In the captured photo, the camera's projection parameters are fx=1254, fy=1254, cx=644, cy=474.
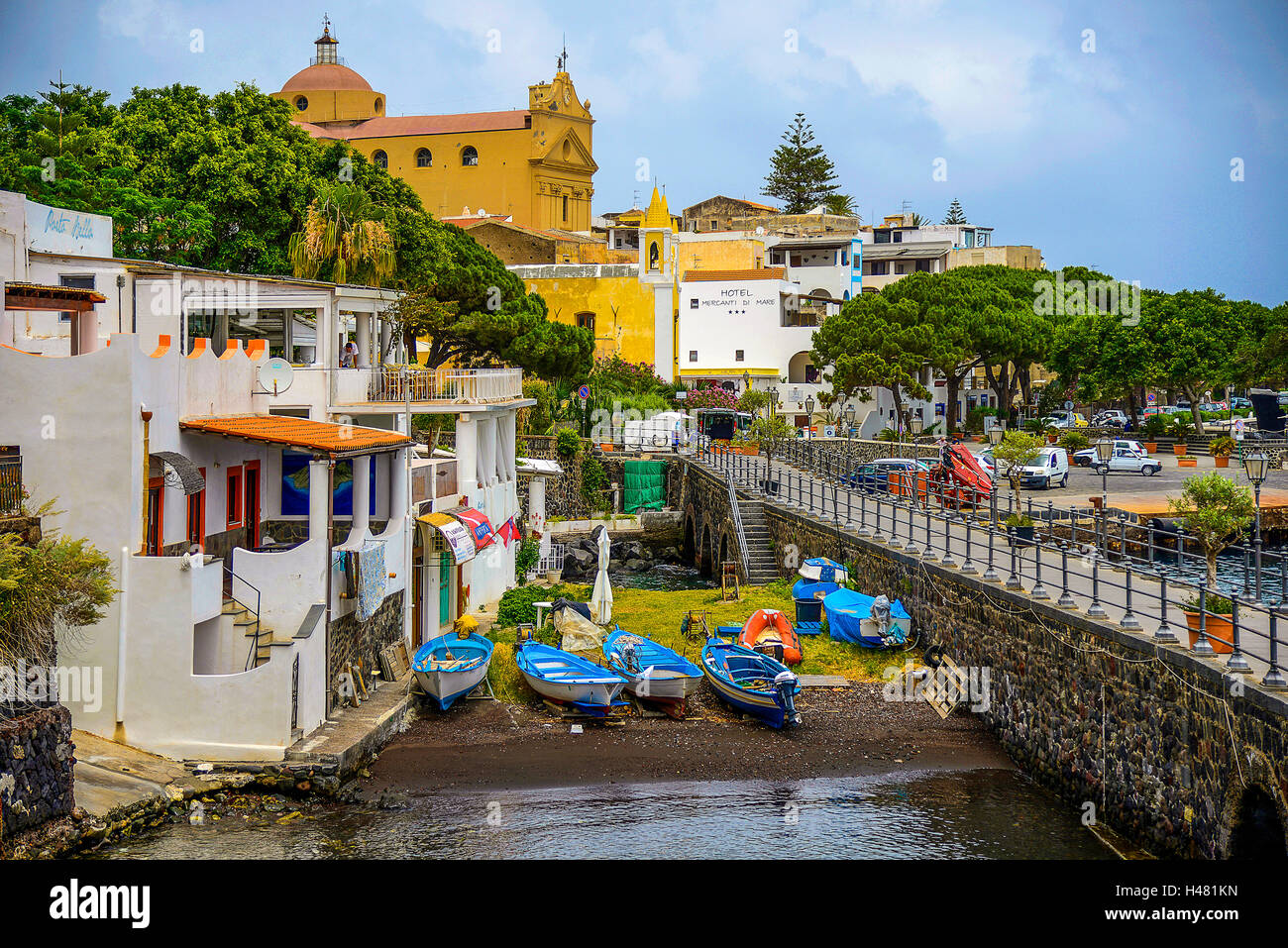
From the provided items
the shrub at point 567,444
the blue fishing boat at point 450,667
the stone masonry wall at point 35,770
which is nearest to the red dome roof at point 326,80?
the shrub at point 567,444

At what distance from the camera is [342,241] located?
3472 centimetres

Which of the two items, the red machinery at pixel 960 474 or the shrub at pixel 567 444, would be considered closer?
the red machinery at pixel 960 474

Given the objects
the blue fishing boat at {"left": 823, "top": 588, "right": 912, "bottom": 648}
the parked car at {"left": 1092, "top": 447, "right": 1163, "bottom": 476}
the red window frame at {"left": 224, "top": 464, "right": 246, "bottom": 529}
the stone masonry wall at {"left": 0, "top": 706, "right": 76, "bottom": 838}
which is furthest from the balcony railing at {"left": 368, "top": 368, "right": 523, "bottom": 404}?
the parked car at {"left": 1092, "top": 447, "right": 1163, "bottom": 476}

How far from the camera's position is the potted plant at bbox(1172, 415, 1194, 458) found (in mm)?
54500

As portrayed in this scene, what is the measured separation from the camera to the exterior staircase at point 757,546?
111 ft

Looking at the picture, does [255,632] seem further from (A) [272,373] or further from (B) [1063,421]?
(B) [1063,421]

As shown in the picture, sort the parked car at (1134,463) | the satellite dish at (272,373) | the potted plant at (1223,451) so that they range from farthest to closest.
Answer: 1. the potted plant at (1223,451)
2. the parked car at (1134,463)
3. the satellite dish at (272,373)

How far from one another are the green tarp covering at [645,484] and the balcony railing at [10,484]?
37.6 meters

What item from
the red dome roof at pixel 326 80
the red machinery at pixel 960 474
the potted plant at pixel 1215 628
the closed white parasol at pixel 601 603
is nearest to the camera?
the potted plant at pixel 1215 628

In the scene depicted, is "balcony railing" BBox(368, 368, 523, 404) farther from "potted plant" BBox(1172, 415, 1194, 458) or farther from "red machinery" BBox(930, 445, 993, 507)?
"potted plant" BBox(1172, 415, 1194, 458)

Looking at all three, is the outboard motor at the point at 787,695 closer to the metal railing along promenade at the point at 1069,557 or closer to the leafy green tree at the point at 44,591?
the metal railing along promenade at the point at 1069,557

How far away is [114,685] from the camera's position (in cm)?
1733

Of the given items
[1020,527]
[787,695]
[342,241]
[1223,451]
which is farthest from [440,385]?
[1223,451]
